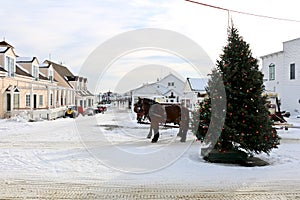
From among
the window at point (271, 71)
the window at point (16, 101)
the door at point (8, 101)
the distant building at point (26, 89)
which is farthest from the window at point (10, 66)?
the window at point (271, 71)

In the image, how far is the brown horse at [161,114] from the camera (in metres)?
12.4

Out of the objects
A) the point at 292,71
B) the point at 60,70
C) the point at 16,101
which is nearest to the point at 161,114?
the point at 16,101

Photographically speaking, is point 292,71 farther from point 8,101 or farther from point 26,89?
point 8,101

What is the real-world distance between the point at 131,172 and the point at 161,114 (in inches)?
213

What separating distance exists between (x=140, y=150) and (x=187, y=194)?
4616 millimetres

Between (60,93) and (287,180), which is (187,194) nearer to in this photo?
(287,180)

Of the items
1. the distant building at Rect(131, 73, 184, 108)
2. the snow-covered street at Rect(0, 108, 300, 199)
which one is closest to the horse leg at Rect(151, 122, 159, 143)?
the snow-covered street at Rect(0, 108, 300, 199)

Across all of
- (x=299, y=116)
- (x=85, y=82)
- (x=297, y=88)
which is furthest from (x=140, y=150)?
(x=85, y=82)

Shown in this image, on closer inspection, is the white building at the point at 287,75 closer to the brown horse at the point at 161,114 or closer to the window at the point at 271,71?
the window at the point at 271,71

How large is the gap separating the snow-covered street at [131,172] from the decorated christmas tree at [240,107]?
2.52 feet

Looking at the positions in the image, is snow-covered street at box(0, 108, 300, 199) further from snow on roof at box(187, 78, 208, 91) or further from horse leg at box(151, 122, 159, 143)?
snow on roof at box(187, 78, 208, 91)

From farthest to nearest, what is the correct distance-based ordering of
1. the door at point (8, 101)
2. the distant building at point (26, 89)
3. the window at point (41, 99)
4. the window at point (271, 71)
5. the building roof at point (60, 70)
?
the building roof at point (60, 70)
the window at point (271, 71)
the window at point (41, 99)
the door at point (8, 101)
the distant building at point (26, 89)

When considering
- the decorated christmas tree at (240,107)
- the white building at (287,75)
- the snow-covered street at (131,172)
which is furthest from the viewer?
the white building at (287,75)

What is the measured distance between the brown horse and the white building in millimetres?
19939
